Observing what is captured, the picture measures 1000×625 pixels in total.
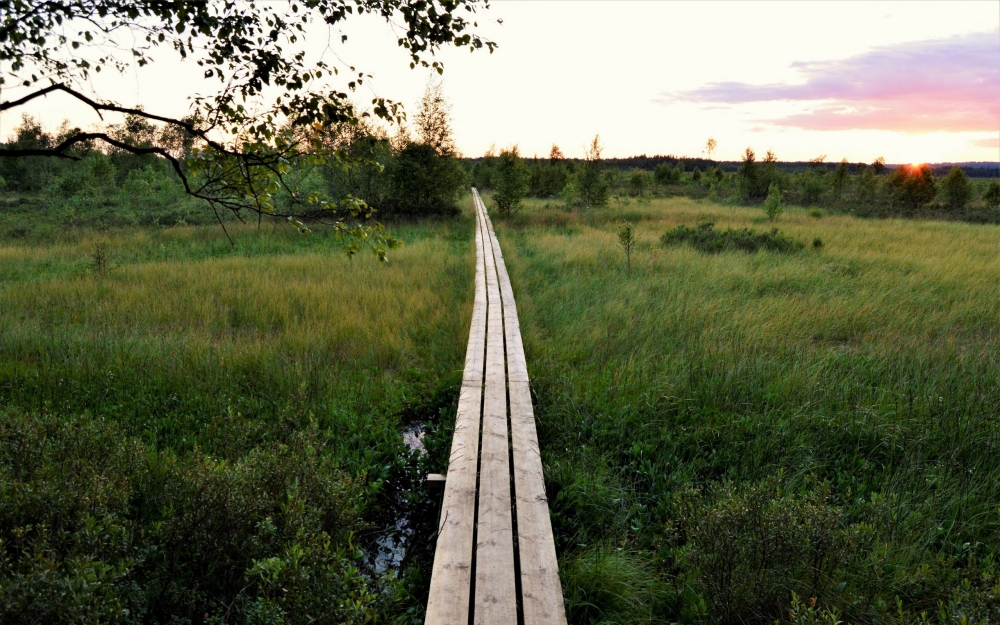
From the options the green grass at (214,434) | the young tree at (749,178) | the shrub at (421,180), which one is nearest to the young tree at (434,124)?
the shrub at (421,180)

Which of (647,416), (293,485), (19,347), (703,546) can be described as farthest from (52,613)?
(19,347)

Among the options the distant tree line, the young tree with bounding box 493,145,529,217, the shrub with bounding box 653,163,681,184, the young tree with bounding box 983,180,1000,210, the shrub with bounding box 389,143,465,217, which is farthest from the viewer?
the shrub with bounding box 653,163,681,184

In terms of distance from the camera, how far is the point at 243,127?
3.77 m

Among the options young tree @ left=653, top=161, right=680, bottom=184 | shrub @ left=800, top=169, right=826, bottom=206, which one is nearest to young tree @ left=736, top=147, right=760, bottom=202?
shrub @ left=800, top=169, right=826, bottom=206

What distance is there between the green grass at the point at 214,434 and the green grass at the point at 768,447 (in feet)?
4.03

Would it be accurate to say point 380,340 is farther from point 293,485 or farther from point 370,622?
point 370,622

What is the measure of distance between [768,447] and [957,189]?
51174 millimetres

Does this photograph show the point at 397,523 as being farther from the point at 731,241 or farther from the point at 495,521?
the point at 731,241

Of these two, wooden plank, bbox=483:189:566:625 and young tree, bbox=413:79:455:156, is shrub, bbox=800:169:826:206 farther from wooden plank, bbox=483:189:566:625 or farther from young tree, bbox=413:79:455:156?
wooden plank, bbox=483:189:566:625

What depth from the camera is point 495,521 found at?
301 centimetres

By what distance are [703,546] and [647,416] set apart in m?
2.08

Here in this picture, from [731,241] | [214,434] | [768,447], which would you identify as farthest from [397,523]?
[731,241]

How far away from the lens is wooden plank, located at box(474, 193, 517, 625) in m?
2.43

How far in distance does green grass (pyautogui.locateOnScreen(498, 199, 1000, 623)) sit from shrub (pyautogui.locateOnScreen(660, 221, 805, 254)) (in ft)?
17.1
